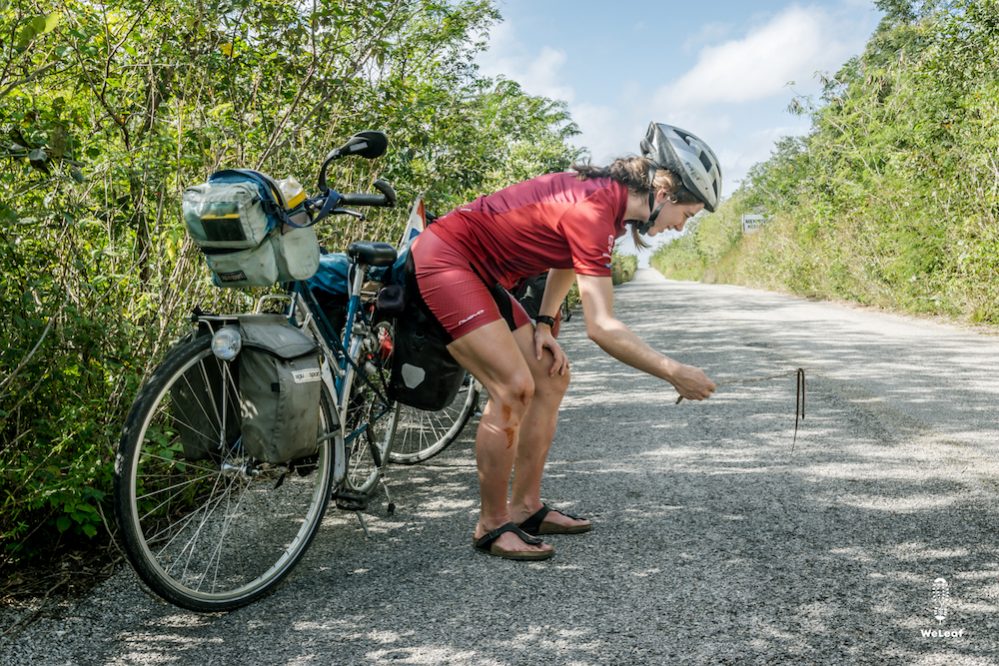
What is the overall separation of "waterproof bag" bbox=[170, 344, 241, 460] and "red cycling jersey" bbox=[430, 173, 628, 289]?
106 centimetres

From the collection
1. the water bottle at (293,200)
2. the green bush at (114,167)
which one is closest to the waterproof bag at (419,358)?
the water bottle at (293,200)

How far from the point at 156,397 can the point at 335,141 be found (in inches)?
154

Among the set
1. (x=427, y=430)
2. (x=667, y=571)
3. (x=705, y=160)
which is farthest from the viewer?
(x=427, y=430)

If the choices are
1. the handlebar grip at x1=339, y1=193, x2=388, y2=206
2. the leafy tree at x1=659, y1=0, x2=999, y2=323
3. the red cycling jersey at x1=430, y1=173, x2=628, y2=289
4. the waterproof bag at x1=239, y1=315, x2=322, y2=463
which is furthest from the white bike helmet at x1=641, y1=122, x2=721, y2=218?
the leafy tree at x1=659, y1=0, x2=999, y2=323

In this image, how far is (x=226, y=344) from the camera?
9.48 feet

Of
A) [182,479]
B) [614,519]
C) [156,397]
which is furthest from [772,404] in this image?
[156,397]

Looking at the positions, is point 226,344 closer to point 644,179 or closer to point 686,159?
point 644,179

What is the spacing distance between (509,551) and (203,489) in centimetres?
143

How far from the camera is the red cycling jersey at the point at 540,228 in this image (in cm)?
323

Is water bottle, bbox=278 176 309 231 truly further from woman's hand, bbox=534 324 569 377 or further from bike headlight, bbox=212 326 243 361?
woman's hand, bbox=534 324 569 377

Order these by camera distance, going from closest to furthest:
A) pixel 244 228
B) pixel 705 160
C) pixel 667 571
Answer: pixel 244 228
pixel 667 571
pixel 705 160

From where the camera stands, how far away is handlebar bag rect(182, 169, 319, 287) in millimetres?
2855

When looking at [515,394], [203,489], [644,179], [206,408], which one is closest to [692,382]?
[515,394]

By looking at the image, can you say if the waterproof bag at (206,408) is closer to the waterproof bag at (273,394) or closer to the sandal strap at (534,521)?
the waterproof bag at (273,394)
